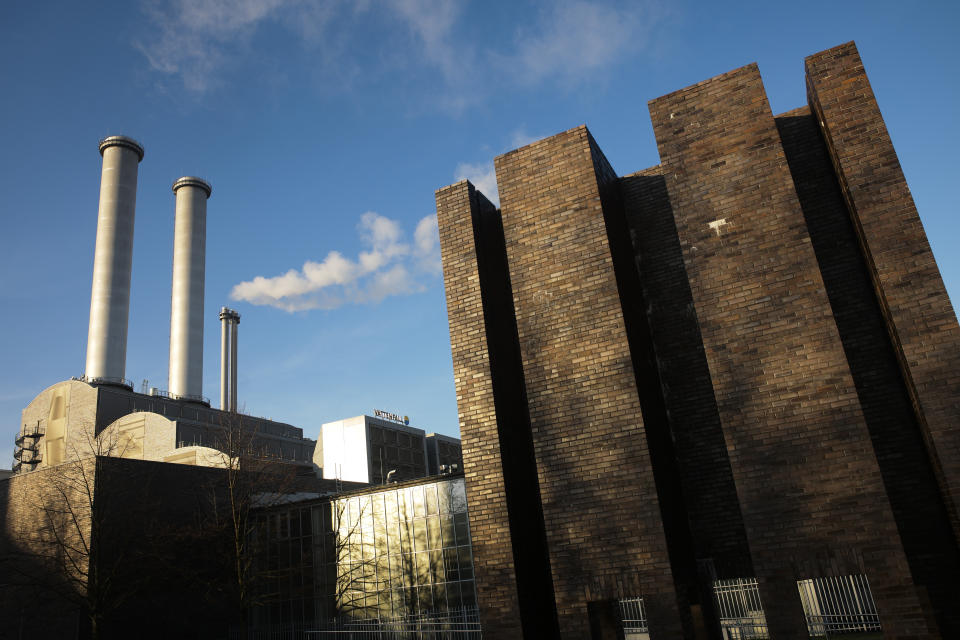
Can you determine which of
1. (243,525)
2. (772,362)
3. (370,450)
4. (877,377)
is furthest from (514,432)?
(370,450)

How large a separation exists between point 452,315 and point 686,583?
6049mm

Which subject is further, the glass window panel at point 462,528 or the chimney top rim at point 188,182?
the chimney top rim at point 188,182

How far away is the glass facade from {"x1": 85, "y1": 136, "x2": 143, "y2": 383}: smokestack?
1274 inches

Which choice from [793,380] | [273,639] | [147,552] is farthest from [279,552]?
[793,380]

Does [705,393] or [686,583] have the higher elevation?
[705,393]

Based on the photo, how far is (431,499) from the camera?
20.4m

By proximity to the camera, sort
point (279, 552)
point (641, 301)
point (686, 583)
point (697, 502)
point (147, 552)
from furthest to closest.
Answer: point (279, 552) → point (147, 552) → point (641, 301) → point (697, 502) → point (686, 583)

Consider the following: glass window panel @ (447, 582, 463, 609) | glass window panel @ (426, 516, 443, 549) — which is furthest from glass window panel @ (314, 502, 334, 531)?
glass window panel @ (447, 582, 463, 609)

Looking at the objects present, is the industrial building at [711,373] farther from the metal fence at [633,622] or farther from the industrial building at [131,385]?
the industrial building at [131,385]

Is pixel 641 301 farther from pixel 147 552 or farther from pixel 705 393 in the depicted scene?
pixel 147 552

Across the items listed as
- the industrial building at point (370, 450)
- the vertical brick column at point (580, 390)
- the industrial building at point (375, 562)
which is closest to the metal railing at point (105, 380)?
the industrial building at point (370, 450)

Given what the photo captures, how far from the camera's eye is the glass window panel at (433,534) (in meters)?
20.1

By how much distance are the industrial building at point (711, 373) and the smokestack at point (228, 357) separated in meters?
54.5

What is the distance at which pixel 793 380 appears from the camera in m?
9.04
